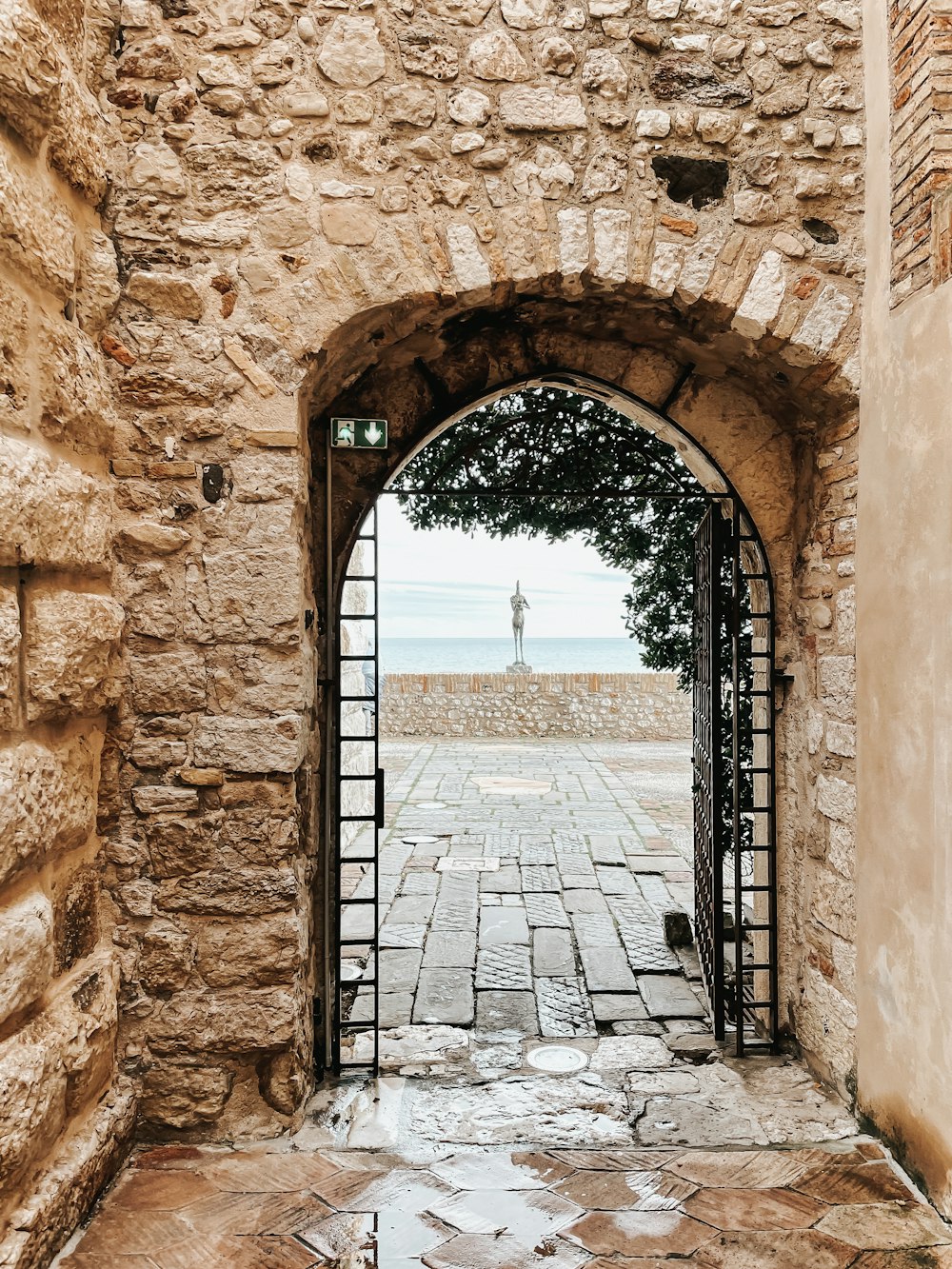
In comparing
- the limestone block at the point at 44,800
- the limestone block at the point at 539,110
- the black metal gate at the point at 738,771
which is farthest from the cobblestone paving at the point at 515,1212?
the limestone block at the point at 539,110

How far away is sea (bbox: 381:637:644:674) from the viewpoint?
2234 inches

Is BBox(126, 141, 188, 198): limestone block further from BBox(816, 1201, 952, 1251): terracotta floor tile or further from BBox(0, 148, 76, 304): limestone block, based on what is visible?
BBox(816, 1201, 952, 1251): terracotta floor tile

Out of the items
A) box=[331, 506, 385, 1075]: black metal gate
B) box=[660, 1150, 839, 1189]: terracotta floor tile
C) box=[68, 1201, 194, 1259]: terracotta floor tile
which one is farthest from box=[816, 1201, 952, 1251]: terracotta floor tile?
box=[68, 1201, 194, 1259]: terracotta floor tile

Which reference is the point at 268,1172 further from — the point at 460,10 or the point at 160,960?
the point at 460,10

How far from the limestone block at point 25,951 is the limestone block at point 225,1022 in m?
0.55

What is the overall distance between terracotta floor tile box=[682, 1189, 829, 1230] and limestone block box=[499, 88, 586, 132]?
306 centimetres

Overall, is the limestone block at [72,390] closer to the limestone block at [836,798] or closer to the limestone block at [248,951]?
the limestone block at [248,951]

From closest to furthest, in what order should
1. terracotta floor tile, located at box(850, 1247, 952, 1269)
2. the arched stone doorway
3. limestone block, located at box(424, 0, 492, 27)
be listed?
terracotta floor tile, located at box(850, 1247, 952, 1269), limestone block, located at box(424, 0, 492, 27), the arched stone doorway

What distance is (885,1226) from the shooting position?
88.3 inches

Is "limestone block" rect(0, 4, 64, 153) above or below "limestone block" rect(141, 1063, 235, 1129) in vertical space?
above

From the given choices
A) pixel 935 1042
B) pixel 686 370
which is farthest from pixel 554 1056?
pixel 686 370

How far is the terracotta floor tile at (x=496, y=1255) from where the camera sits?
2131mm

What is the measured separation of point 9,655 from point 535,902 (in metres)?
3.93

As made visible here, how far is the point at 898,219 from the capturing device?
258 cm
